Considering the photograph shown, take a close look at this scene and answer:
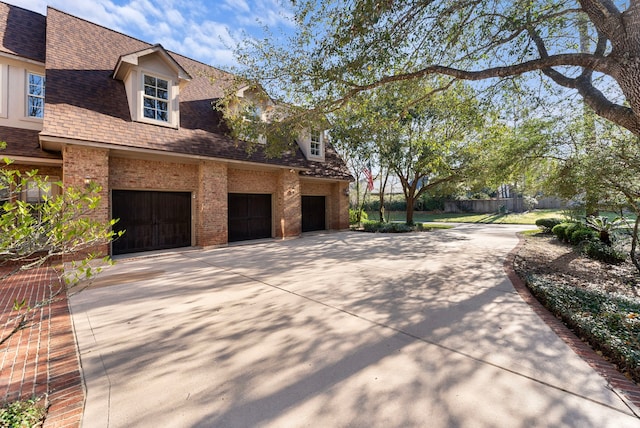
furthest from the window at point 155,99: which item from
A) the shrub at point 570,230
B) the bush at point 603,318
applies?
the shrub at point 570,230

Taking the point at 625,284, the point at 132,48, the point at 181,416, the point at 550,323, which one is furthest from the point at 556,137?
the point at 132,48

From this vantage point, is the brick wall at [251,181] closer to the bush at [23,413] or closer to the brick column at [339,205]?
the brick column at [339,205]

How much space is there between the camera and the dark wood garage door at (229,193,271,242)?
12148mm

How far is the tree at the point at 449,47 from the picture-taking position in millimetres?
4703

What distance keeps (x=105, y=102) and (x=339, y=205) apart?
11.7m

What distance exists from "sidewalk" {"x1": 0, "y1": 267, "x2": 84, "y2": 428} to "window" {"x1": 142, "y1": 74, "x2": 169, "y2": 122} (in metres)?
7.18

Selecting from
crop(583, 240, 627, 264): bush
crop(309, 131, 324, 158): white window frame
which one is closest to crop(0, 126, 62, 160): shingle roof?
crop(309, 131, 324, 158): white window frame

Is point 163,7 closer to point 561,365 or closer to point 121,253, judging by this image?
point 121,253

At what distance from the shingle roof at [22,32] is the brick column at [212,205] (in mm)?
6321

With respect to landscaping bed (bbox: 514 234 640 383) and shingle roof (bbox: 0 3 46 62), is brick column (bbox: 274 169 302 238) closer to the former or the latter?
landscaping bed (bbox: 514 234 640 383)

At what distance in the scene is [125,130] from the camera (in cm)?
867

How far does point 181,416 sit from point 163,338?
155 centimetres

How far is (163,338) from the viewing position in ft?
11.6

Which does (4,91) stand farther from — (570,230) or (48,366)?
(570,230)
